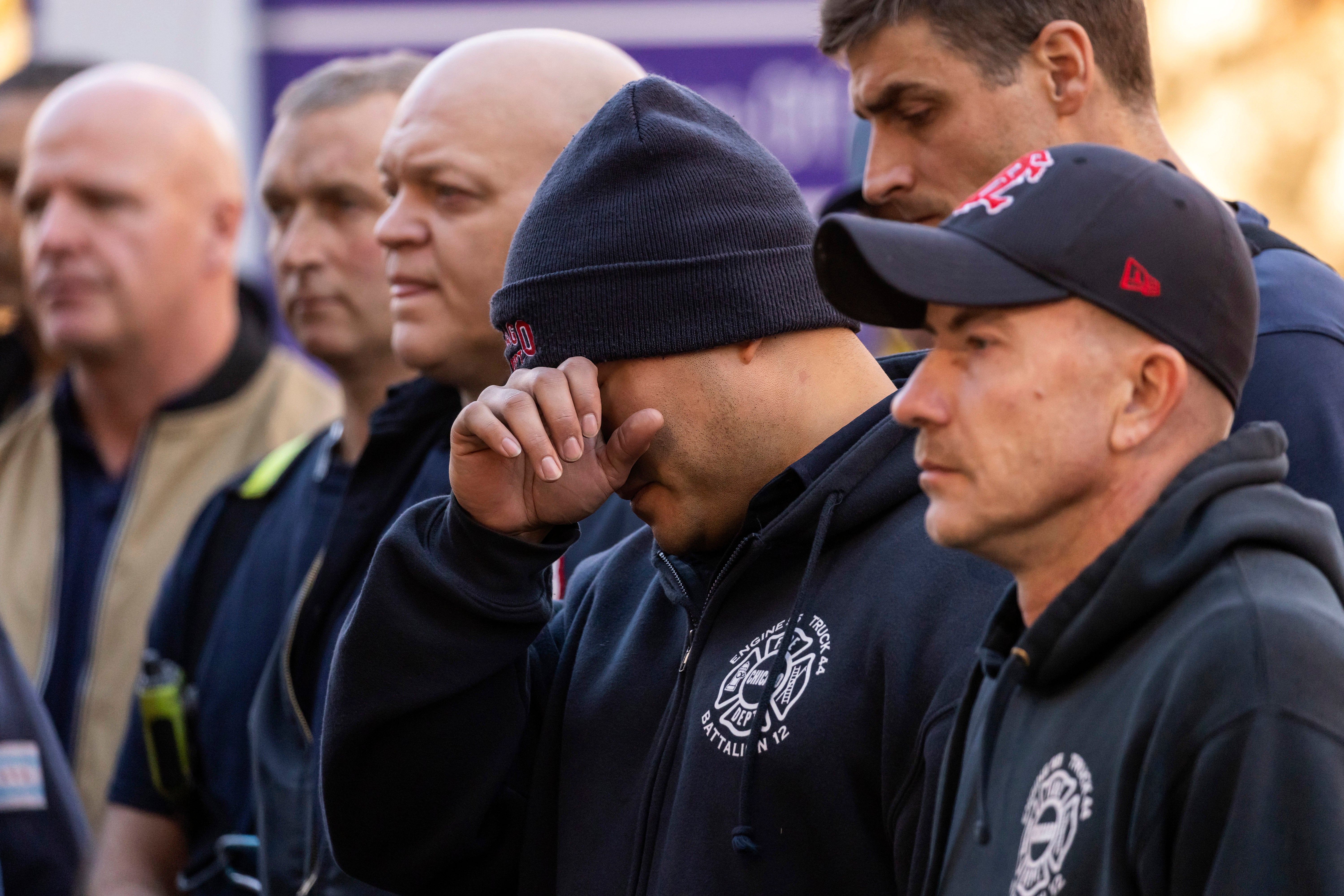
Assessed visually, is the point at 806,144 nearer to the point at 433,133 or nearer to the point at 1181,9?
the point at 433,133

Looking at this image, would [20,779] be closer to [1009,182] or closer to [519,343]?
[519,343]

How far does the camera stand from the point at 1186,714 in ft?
4.45

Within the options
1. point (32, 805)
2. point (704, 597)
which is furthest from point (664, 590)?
point (32, 805)

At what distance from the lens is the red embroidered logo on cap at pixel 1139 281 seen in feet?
4.94

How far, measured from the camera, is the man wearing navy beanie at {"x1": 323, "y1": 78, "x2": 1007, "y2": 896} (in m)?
1.85

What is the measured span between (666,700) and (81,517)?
9.29ft

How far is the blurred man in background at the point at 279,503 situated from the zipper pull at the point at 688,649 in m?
1.40

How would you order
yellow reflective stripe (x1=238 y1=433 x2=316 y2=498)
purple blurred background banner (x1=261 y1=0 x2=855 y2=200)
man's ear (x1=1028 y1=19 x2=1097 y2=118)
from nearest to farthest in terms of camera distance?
man's ear (x1=1028 y1=19 x2=1097 y2=118) → yellow reflective stripe (x1=238 y1=433 x2=316 y2=498) → purple blurred background banner (x1=261 y1=0 x2=855 y2=200)

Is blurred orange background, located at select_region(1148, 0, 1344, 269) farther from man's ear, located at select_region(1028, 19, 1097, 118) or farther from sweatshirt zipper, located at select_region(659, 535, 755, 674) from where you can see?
sweatshirt zipper, located at select_region(659, 535, 755, 674)

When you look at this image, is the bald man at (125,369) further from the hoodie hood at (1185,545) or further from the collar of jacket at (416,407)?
the hoodie hood at (1185,545)

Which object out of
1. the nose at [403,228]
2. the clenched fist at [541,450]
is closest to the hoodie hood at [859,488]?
the clenched fist at [541,450]

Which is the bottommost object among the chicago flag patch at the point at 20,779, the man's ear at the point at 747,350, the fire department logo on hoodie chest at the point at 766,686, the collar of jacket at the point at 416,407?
the chicago flag patch at the point at 20,779

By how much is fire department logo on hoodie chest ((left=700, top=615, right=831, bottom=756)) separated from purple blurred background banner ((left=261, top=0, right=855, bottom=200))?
3.69 metres


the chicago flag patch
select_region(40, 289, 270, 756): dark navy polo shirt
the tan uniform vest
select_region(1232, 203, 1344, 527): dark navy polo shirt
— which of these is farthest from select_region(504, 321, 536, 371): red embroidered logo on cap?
select_region(40, 289, 270, 756): dark navy polo shirt
